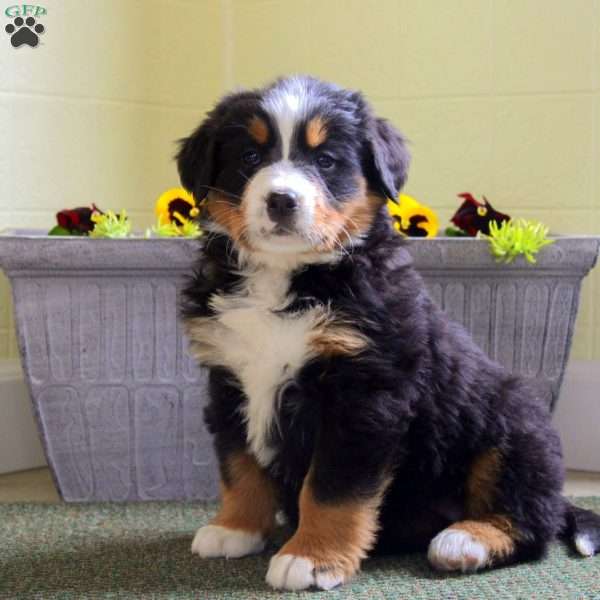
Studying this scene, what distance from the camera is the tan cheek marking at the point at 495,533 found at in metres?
2.08

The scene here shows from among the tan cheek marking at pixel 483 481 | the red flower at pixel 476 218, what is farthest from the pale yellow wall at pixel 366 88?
the tan cheek marking at pixel 483 481

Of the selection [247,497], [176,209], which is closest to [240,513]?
[247,497]

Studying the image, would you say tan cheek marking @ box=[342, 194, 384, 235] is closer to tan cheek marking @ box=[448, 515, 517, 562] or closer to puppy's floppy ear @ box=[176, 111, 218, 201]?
puppy's floppy ear @ box=[176, 111, 218, 201]

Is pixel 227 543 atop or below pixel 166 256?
below

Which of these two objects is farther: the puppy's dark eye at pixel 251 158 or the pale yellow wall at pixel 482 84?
the pale yellow wall at pixel 482 84

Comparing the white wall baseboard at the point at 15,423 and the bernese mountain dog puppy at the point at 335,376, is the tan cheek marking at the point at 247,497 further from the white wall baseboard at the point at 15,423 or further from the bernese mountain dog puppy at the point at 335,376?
the white wall baseboard at the point at 15,423

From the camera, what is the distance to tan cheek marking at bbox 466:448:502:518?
6.98ft

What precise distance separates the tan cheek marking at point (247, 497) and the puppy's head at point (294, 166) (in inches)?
19.2

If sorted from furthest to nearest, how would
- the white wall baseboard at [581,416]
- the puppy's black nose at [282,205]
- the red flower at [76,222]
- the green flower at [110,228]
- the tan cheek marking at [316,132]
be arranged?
the white wall baseboard at [581,416]
the red flower at [76,222]
the green flower at [110,228]
the tan cheek marking at [316,132]
the puppy's black nose at [282,205]

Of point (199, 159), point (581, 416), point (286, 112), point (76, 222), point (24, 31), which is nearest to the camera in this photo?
point (286, 112)

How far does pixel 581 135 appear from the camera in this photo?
3.38 meters

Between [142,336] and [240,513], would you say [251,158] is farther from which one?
[142,336]

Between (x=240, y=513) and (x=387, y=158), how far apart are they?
844mm

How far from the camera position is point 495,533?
6.88 feet
